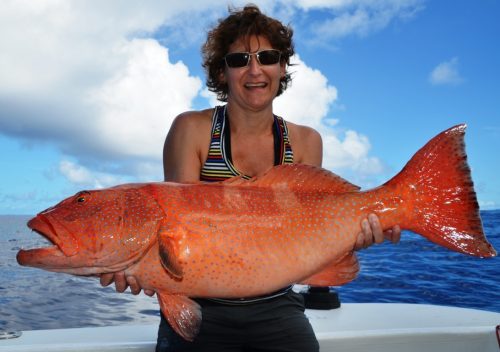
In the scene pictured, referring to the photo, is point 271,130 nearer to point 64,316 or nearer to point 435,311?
point 435,311

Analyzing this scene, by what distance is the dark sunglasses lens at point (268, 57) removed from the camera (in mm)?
3428

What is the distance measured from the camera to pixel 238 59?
136 inches

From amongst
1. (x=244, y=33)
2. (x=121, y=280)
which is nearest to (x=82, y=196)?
(x=121, y=280)

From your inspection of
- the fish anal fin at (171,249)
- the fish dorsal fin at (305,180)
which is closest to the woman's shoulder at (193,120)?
the fish dorsal fin at (305,180)

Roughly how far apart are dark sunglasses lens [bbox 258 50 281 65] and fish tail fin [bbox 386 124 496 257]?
131cm

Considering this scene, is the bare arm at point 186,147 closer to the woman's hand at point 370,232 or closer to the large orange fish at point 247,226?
the large orange fish at point 247,226

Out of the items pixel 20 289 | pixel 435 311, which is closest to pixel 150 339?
pixel 435 311

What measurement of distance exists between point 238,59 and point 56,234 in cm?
184

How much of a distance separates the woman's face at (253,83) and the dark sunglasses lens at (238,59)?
3 cm

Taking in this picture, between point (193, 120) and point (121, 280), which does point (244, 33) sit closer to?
point (193, 120)

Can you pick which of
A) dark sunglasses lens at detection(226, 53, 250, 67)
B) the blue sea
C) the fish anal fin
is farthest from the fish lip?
the blue sea

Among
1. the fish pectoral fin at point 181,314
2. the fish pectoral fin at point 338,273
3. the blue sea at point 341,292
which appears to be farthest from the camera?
the blue sea at point 341,292

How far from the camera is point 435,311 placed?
196 inches

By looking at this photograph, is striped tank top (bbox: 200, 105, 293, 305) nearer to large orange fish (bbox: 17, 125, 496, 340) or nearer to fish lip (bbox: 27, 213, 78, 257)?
large orange fish (bbox: 17, 125, 496, 340)
